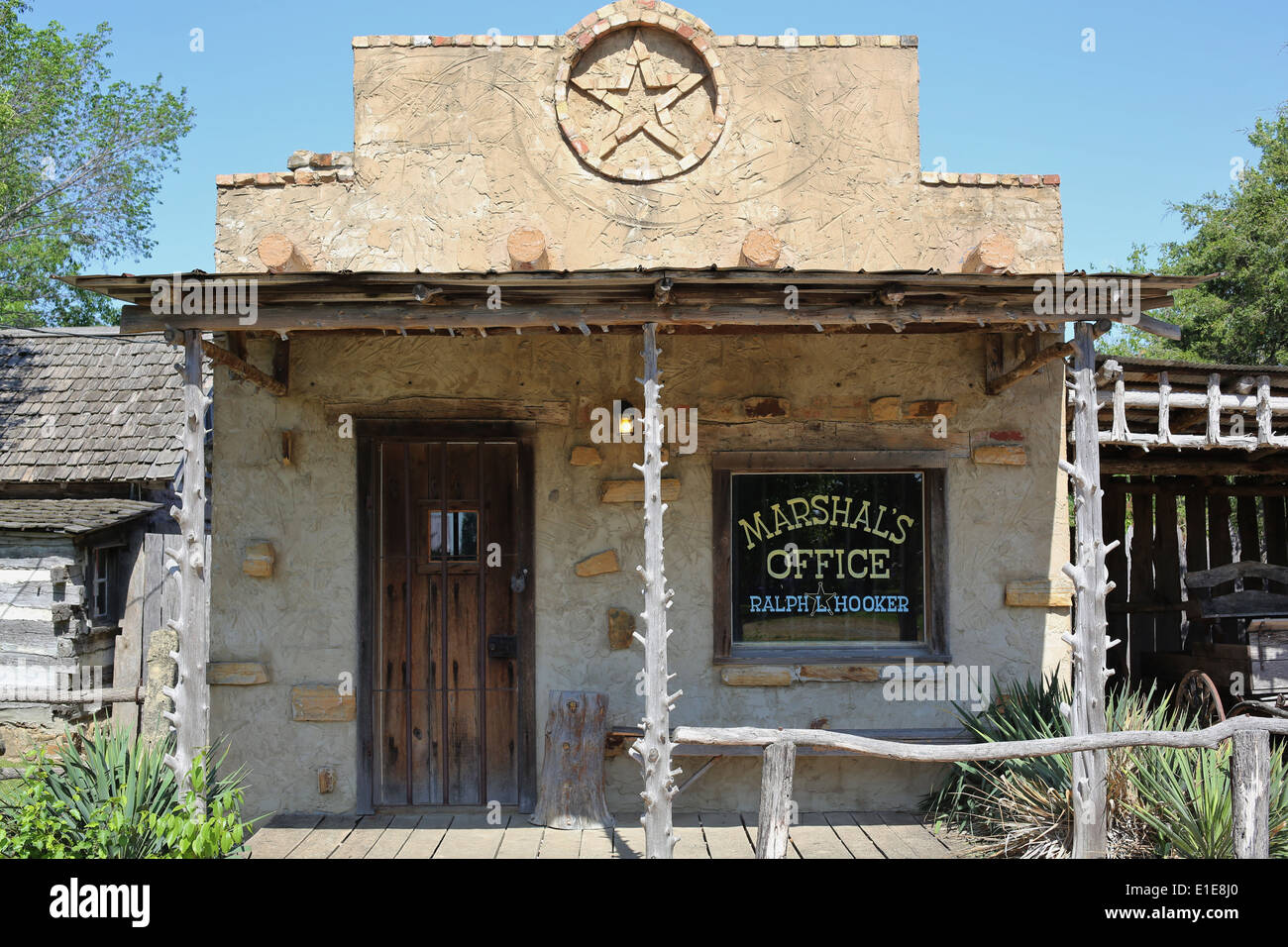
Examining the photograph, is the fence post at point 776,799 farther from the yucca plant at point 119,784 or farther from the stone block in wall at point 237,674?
the stone block in wall at point 237,674

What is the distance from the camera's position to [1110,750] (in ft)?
18.7

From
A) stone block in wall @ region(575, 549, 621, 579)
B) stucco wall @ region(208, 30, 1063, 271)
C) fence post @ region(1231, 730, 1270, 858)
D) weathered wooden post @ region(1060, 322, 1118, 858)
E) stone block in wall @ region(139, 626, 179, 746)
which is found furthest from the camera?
stone block in wall @ region(139, 626, 179, 746)

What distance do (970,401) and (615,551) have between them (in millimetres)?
2777

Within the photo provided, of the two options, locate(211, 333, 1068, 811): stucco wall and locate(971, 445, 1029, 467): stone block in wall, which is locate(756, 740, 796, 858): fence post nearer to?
locate(211, 333, 1068, 811): stucco wall

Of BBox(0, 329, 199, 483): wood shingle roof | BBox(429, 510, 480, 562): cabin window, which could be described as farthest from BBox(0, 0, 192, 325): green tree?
BBox(429, 510, 480, 562): cabin window

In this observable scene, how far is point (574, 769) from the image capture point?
675cm

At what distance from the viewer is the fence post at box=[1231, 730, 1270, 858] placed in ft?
16.2

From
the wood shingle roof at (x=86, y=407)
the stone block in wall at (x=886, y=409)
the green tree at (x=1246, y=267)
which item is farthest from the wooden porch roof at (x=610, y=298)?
the green tree at (x=1246, y=267)

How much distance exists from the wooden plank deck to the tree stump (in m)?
0.11

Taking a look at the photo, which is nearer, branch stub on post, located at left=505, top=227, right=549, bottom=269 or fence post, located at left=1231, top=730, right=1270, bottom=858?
fence post, located at left=1231, top=730, right=1270, bottom=858

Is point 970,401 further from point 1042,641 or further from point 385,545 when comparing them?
point 385,545

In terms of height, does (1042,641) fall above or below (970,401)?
below

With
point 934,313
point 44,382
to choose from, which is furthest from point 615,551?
point 44,382

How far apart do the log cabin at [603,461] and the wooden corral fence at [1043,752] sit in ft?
5.94
